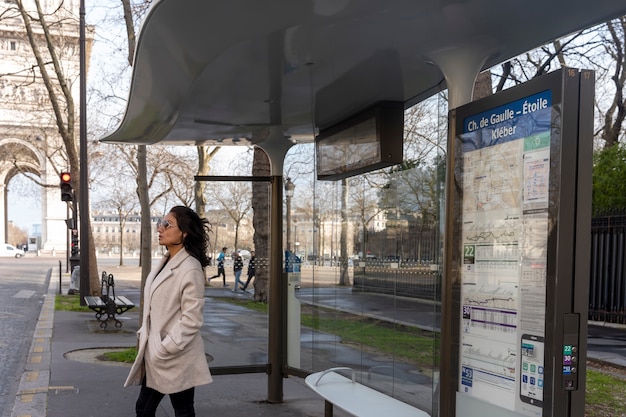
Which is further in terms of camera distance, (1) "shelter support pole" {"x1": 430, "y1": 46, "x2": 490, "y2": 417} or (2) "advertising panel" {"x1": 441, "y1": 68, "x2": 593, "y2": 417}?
(1) "shelter support pole" {"x1": 430, "y1": 46, "x2": 490, "y2": 417}

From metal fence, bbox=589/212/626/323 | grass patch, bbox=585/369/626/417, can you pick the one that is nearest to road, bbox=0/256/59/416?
grass patch, bbox=585/369/626/417

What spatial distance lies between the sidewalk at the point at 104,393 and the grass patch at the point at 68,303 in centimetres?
617

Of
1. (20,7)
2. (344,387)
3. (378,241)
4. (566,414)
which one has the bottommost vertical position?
(344,387)

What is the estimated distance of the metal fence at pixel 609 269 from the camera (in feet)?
45.6

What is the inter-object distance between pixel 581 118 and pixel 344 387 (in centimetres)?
294

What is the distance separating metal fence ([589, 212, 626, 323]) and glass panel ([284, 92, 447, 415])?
32.6ft

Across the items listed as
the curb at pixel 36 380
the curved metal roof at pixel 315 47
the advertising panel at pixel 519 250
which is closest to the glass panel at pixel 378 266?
the advertising panel at pixel 519 250

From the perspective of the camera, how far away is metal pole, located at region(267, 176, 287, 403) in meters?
6.38

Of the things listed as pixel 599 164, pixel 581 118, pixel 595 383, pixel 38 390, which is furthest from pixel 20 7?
pixel 581 118

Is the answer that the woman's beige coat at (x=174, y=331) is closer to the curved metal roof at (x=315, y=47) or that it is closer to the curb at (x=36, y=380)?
the curved metal roof at (x=315, y=47)

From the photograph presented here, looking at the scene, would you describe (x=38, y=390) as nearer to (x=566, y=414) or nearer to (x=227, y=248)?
(x=227, y=248)

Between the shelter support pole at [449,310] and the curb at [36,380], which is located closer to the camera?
the shelter support pole at [449,310]

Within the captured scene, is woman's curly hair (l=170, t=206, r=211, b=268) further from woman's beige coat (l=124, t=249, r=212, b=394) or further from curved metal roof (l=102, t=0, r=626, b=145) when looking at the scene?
curved metal roof (l=102, t=0, r=626, b=145)

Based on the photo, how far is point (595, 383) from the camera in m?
7.58
